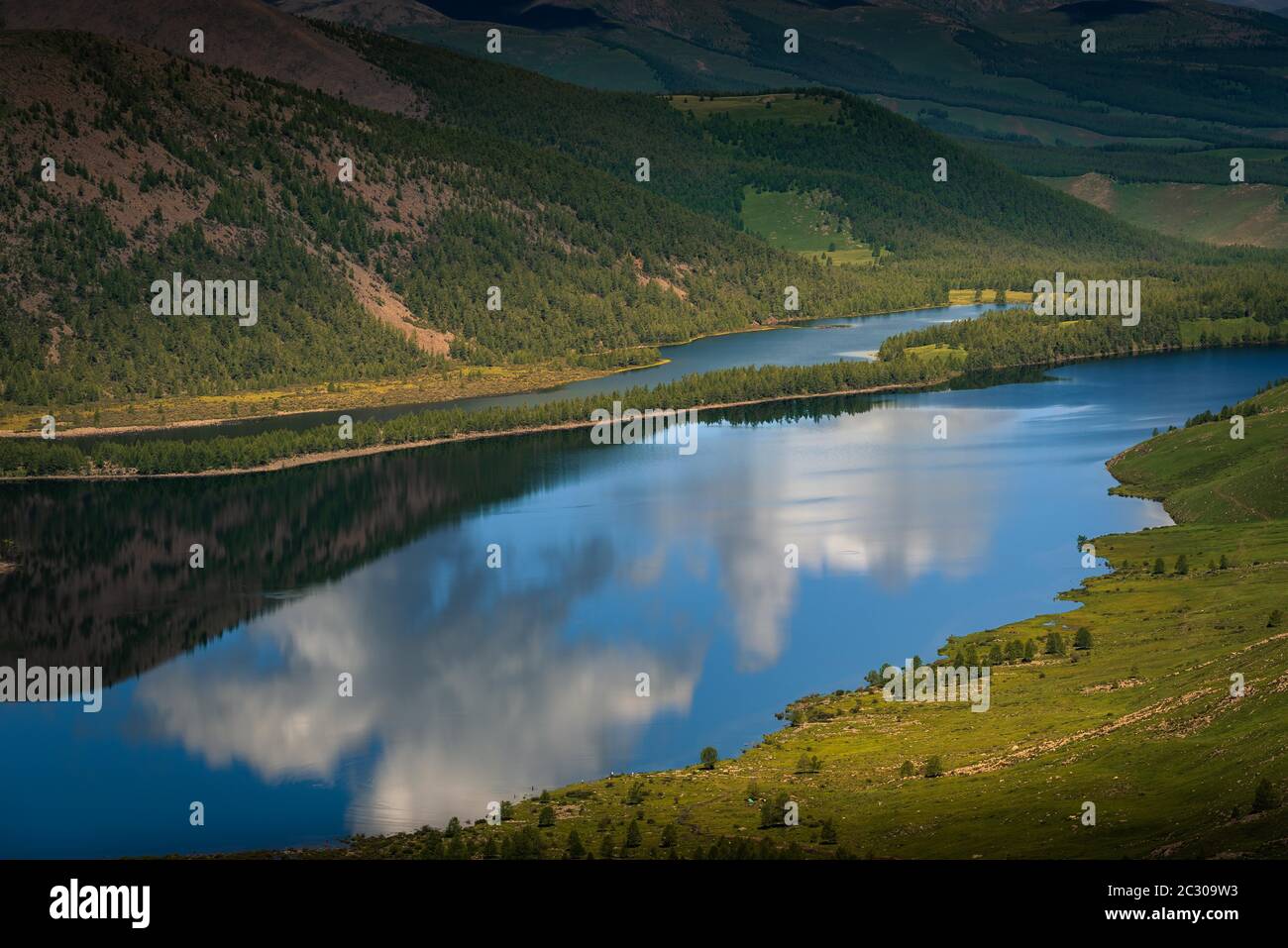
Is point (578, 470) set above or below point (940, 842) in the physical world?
above

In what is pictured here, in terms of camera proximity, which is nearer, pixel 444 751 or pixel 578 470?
pixel 444 751

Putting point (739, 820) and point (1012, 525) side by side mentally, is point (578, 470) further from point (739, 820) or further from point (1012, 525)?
point (739, 820)

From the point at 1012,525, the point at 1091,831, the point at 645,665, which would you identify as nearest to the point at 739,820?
the point at 1091,831

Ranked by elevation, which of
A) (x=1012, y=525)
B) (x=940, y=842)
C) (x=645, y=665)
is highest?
(x=1012, y=525)

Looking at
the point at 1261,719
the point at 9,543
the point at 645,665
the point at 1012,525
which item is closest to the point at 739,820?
the point at 1261,719
